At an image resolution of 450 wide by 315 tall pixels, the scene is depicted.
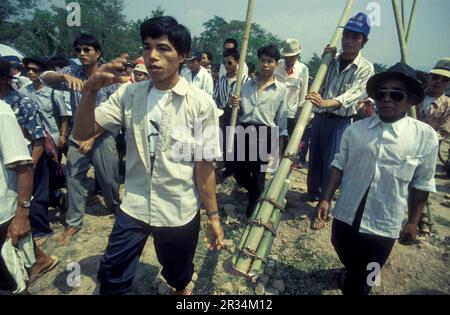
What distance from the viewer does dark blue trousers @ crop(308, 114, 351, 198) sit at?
170 inches

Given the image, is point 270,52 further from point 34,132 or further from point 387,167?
point 34,132

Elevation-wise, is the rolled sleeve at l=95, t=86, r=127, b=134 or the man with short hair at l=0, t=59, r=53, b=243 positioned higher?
the rolled sleeve at l=95, t=86, r=127, b=134

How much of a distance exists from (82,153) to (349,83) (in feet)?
12.7

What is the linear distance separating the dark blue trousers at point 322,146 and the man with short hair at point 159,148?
8.55 feet

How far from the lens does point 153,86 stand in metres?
2.25

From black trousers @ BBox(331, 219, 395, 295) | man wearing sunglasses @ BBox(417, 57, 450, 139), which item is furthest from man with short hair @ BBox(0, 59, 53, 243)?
man wearing sunglasses @ BBox(417, 57, 450, 139)

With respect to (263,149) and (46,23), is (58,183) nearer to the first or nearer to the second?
(263,149)

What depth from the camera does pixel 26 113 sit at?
2.71 m

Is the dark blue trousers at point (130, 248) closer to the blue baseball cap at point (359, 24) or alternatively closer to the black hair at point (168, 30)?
the black hair at point (168, 30)

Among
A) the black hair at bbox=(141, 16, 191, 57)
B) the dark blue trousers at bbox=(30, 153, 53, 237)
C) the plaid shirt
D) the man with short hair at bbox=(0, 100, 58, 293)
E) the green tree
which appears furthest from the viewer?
the green tree

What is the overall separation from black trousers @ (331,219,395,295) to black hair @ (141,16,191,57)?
2.26 m

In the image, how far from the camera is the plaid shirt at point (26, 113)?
104 inches

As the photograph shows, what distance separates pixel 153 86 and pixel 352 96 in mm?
2926

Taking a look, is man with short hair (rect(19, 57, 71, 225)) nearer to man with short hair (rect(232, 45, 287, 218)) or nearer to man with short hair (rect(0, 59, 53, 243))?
man with short hair (rect(0, 59, 53, 243))
